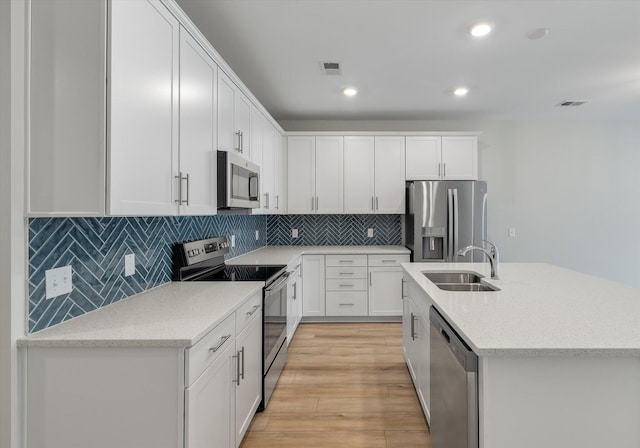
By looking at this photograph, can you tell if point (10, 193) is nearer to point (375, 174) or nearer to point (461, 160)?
point (375, 174)

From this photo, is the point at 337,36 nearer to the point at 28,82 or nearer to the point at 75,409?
the point at 28,82

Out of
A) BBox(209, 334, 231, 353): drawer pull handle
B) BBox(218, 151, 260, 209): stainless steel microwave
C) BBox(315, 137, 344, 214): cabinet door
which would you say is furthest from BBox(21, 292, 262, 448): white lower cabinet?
BBox(315, 137, 344, 214): cabinet door

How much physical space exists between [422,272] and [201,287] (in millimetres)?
1542

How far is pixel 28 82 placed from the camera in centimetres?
130

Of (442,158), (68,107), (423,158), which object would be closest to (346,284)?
(423,158)

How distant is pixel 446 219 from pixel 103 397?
12.3ft

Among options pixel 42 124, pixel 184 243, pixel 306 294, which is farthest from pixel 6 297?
pixel 306 294

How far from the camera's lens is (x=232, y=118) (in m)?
2.62

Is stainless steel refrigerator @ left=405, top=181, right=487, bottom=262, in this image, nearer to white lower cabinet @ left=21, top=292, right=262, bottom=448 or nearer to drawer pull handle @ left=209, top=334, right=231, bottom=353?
drawer pull handle @ left=209, top=334, right=231, bottom=353

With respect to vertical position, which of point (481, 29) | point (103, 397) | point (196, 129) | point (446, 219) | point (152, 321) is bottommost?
point (103, 397)

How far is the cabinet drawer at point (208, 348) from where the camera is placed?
1333mm

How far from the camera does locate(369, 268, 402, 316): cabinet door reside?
437cm

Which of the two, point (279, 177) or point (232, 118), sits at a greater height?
point (232, 118)

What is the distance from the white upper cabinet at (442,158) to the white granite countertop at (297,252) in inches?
38.0
